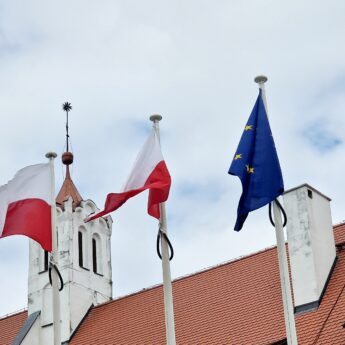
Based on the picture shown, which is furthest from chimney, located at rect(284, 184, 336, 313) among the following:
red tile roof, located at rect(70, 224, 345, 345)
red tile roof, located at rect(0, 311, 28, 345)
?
red tile roof, located at rect(0, 311, 28, 345)

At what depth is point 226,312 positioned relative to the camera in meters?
29.1

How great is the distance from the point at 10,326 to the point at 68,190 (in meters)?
6.06

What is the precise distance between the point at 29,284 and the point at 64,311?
284 cm

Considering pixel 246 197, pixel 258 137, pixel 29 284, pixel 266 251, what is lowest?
pixel 246 197

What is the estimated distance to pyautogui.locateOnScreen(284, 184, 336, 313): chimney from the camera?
26812 mm

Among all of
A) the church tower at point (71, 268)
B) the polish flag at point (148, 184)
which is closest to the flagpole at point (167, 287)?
the polish flag at point (148, 184)

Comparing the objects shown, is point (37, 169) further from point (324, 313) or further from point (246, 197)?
point (324, 313)

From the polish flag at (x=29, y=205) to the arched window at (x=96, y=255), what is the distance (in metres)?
20.1

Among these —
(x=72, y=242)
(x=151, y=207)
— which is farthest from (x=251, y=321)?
(x=72, y=242)

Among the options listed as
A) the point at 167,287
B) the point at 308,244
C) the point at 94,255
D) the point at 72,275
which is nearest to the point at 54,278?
the point at 167,287

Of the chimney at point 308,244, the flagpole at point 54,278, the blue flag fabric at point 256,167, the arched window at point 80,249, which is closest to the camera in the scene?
the blue flag fabric at point 256,167

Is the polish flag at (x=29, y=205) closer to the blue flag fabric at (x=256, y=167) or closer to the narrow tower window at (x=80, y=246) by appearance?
the blue flag fabric at (x=256, y=167)

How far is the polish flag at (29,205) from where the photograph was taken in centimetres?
1906

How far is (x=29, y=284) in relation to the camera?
127ft
